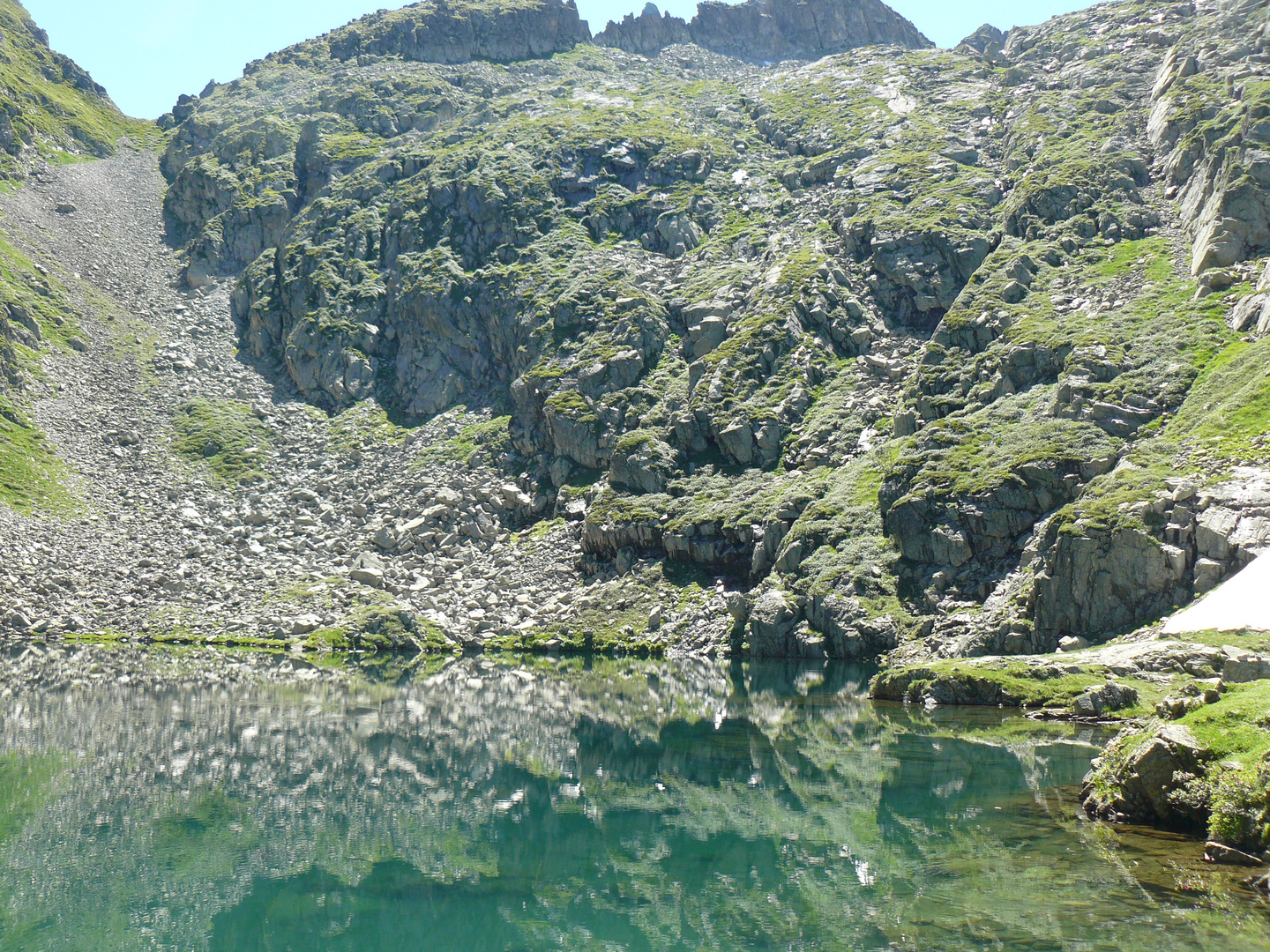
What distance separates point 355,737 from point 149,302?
13071cm

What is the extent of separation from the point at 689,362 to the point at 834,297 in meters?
20.3

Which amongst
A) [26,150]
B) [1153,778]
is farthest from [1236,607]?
[26,150]

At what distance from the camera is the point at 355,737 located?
39000mm

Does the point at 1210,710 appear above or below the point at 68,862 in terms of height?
above

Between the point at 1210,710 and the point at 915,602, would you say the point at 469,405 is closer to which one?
the point at 915,602

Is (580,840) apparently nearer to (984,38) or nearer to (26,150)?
(26,150)

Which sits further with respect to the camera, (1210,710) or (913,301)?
(913,301)

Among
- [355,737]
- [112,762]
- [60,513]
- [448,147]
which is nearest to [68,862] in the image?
[112,762]

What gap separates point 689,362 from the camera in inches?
4587

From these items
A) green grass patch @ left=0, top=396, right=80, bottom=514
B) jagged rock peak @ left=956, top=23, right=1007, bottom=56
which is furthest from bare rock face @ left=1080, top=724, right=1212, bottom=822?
jagged rock peak @ left=956, top=23, right=1007, bottom=56

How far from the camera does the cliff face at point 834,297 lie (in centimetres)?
6719

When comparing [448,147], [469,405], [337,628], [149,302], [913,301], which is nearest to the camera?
[337,628]

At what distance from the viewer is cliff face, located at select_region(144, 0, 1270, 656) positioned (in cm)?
6719

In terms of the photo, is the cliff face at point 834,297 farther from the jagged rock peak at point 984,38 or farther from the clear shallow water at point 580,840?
the clear shallow water at point 580,840
